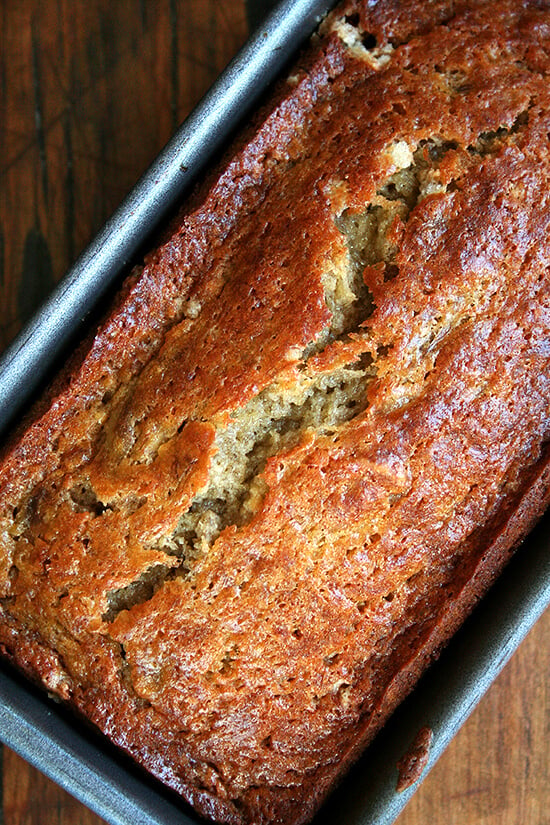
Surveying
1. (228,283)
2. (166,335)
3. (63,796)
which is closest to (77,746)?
(63,796)

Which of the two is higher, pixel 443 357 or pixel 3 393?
pixel 443 357

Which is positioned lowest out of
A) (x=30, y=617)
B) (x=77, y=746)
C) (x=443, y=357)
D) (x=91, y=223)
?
(x=77, y=746)

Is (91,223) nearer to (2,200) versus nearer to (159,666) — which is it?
(2,200)

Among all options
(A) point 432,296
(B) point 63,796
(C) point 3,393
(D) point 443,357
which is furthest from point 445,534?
(B) point 63,796

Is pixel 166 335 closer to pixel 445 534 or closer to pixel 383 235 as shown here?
pixel 383 235

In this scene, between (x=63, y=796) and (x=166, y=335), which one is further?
(x=63, y=796)

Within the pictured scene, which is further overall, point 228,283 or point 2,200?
point 2,200
